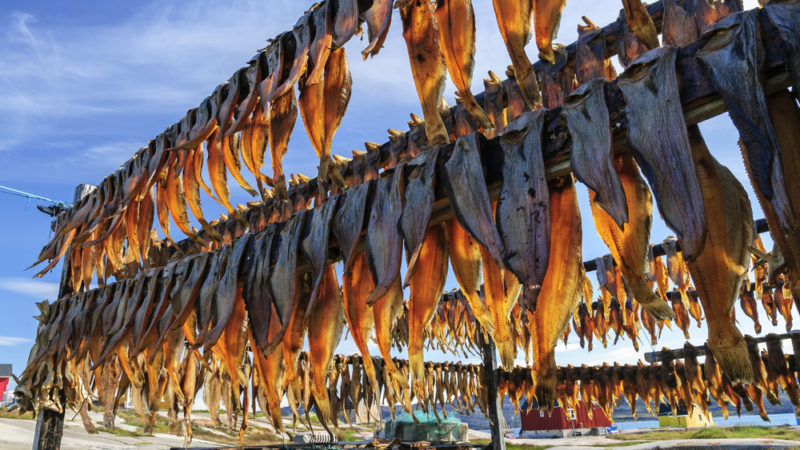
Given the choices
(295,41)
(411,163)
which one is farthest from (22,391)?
(411,163)

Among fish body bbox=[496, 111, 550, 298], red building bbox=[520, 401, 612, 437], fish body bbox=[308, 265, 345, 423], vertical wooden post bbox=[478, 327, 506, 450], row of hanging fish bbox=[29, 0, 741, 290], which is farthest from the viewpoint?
red building bbox=[520, 401, 612, 437]

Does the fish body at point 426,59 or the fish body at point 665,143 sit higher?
the fish body at point 426,59

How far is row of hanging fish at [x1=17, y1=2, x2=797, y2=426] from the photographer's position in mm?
719

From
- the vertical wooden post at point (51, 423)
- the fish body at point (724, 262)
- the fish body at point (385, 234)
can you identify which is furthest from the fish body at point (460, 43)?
the vertical wooden post at point (51, 423)

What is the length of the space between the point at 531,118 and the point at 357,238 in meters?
0.44

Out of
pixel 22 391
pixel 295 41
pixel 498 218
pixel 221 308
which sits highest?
pixel 295 41

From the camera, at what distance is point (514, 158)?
923mm

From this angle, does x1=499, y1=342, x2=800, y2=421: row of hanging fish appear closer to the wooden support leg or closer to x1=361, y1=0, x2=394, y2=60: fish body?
the wooden support leg

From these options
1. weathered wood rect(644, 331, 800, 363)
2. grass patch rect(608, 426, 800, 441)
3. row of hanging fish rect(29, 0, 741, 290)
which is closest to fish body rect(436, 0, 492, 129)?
row of hanging fish rect(29, 0, 741, 290)

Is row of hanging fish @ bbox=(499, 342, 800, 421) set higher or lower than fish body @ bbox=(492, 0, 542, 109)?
lower

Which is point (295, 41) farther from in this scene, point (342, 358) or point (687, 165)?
point (342, 358)

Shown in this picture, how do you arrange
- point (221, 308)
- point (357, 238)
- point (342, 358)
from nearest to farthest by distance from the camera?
point (357, 238) < point (221, 308) < point (342, 358)

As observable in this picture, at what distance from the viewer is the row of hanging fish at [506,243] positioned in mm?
719

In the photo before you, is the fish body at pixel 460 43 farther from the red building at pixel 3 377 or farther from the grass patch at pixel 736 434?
the red building at pixel 3 377
